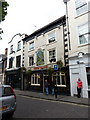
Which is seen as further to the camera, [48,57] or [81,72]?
[48,57]

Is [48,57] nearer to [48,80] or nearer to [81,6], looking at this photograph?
[48,80]

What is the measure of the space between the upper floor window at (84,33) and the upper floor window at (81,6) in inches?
65.9

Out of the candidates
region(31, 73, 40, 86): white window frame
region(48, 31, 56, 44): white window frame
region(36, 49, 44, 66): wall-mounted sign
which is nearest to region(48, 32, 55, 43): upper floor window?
region(48, 31, 56, 44): white window frame

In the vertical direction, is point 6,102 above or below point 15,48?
below

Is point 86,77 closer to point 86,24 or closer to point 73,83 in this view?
point 73,83

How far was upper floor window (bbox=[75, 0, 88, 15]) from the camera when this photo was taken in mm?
11354

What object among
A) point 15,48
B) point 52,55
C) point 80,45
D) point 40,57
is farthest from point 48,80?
point 15,48

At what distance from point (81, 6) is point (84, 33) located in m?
3.11

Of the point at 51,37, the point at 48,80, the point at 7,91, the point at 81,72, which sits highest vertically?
the point at 51,37

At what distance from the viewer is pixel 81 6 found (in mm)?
11688

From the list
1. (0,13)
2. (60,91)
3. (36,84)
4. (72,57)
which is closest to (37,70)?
(36,84)

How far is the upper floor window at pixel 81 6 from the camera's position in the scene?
1135cm

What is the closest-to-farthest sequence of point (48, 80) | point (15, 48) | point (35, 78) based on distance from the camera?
1. point (48, 80)
2. point (35, 78)
3. point (15, 48)

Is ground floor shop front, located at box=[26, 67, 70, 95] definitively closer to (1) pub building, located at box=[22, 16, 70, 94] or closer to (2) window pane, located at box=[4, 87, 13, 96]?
(1) pub building, located at box=[22, 16, 70, 94]
